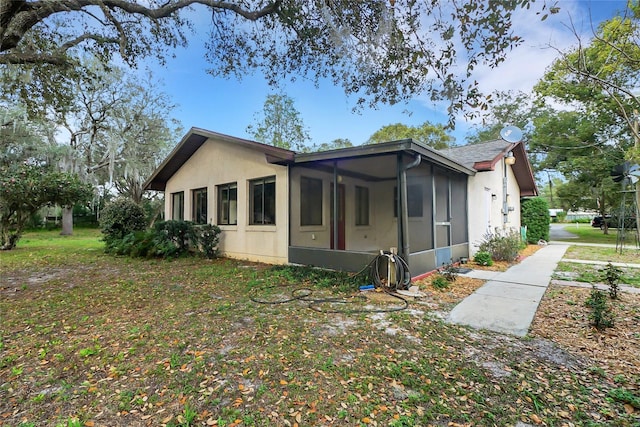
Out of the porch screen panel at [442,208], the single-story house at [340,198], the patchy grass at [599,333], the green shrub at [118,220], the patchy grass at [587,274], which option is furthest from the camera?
the green shrub at [118,220]

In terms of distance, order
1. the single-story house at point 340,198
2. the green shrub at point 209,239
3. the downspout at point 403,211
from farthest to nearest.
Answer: the green shrub at point 209,239 → the single-story house at point 340,198 → the downspout at point 403,211

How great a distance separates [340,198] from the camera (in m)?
A: 9.89

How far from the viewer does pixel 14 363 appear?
9.94 ft

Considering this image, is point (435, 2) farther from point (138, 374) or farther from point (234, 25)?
point (138, 374)

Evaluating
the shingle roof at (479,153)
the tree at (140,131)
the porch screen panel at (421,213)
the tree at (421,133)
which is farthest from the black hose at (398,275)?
the tree at (421,133)

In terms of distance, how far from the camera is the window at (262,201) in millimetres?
8469

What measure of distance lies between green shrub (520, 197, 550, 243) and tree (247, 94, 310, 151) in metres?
17.4

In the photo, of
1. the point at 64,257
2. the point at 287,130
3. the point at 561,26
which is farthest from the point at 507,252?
the point at 287,130

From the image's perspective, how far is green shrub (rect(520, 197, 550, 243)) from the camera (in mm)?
14484

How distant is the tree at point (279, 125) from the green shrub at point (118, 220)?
1564cm

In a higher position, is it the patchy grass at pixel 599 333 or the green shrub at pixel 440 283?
the green shrub at pixel 440 283

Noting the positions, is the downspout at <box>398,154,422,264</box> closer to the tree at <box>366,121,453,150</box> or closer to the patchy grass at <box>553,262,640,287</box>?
the patchy grass at <box>553,262,640,287</box>

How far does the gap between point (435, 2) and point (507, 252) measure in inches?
274

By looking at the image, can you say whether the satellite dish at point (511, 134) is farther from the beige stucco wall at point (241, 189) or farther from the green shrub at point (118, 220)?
the green shrub at point (118, 220)
